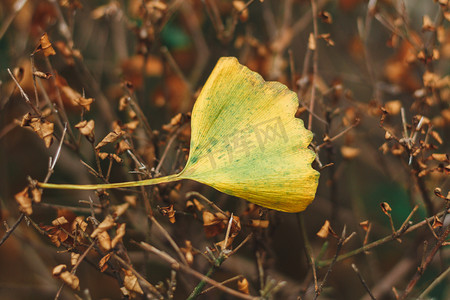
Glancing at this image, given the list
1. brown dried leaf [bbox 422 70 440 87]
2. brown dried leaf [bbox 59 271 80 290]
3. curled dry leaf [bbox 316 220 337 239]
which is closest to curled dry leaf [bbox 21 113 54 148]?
brown dried leaf [bbox 59 271 80 290]

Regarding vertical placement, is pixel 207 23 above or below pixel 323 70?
above

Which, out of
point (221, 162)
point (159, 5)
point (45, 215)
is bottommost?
point (45, 215)

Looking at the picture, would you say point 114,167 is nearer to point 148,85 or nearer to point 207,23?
point 148,85

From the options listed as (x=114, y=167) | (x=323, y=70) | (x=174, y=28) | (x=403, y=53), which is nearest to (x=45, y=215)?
(x=114, y=167)

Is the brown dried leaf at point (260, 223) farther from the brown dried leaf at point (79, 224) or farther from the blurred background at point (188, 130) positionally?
the brown dried leaf at point (79, 224)

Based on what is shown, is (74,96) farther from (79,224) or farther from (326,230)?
(326,230)

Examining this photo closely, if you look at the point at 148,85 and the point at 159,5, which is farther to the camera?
the point at 148,85
